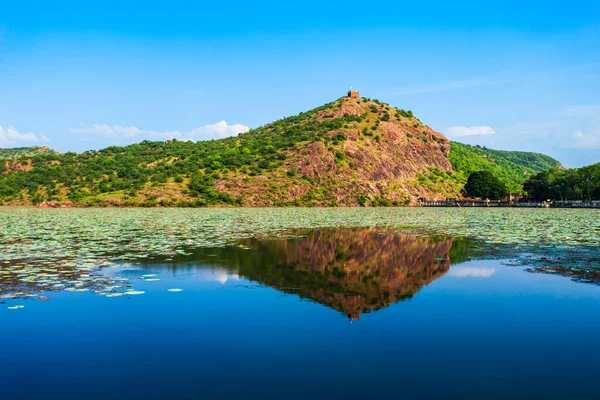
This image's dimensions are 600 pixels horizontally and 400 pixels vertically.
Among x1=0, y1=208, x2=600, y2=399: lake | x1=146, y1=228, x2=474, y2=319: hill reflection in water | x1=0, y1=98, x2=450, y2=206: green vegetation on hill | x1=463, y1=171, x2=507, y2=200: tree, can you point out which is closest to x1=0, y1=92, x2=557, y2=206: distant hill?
x1=0, y1=98, x2=450, y2=206: green vegetation on hill

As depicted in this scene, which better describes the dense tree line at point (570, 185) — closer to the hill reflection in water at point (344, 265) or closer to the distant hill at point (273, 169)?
the distant hill at point (273, 169)

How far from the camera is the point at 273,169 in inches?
5581

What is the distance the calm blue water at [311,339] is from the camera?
7.77 meters

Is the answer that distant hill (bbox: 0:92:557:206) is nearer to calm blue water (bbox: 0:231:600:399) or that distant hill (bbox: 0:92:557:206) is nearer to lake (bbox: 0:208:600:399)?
lake (bbox: 0:208:600:399)

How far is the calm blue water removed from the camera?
25.5 feet

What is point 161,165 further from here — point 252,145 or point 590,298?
point 590,298

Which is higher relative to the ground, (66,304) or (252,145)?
(252,145)

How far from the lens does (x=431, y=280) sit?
1709cm

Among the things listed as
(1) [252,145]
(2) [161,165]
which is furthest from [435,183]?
(2) [161,165]

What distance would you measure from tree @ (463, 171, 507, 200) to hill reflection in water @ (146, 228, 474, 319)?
121501 millimetres

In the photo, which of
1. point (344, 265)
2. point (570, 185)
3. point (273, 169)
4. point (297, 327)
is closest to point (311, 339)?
point (297, 327)

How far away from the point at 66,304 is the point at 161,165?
137543mm

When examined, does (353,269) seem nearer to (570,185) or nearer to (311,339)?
(311,339)

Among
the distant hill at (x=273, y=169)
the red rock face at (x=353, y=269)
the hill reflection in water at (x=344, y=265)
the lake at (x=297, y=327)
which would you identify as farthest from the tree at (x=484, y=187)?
the lake at (x=297, y=327)
